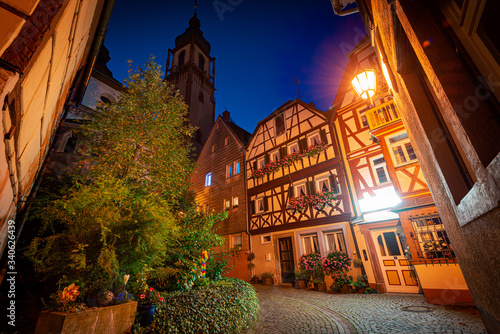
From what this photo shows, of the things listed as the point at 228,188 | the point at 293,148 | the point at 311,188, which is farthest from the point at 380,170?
the point at 228,188

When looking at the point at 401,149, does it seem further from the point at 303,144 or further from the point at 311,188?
the point at 303,144

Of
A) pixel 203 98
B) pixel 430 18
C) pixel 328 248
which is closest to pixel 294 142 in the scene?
pixel 328 248

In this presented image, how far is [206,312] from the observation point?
14.0ft

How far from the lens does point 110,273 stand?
3535 mm

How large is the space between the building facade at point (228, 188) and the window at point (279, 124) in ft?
11.1

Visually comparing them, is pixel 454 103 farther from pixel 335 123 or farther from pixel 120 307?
pixel 335 123

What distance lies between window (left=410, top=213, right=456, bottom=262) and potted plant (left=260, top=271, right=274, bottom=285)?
25.5ft

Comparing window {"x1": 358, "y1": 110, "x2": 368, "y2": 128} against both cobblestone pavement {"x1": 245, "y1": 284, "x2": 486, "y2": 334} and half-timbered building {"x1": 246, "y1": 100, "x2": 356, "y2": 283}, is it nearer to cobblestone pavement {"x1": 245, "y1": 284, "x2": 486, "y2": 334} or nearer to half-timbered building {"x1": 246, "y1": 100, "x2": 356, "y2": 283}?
half-timbered building {"x1": 246, "y1": 100, "x2": 356, "y2": 283}

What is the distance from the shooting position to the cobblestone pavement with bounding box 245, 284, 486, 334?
14.7 feet

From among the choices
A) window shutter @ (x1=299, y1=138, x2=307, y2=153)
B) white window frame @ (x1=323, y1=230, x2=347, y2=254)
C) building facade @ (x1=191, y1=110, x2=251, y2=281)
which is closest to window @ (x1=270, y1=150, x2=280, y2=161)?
window shutter @ (x1=299, y1=138, x2=307, y2=153)

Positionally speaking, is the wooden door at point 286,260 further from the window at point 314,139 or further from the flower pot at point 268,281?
the window at point 314,139

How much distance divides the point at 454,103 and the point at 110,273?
5014mm

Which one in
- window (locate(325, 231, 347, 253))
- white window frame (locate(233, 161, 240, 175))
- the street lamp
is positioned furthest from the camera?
white window frame (locate(233, 161, 240, 175))

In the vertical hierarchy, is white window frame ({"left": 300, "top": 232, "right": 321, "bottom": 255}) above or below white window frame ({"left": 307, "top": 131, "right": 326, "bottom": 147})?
below
